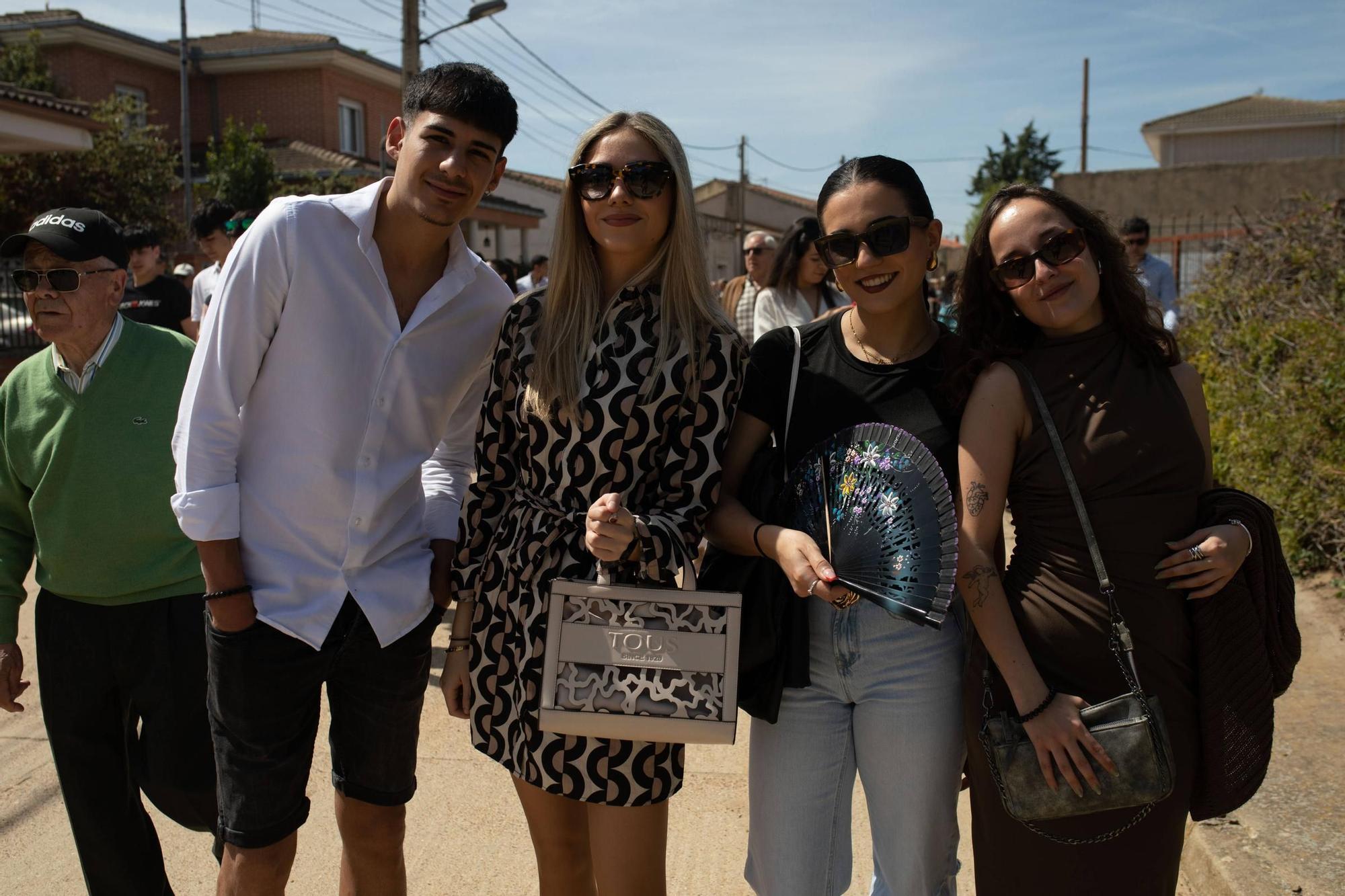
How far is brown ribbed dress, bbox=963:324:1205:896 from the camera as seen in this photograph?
2.11 meters

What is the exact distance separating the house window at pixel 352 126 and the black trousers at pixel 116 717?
Answer: 99.0ft

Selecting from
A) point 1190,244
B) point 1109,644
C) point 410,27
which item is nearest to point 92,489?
point 1109,644

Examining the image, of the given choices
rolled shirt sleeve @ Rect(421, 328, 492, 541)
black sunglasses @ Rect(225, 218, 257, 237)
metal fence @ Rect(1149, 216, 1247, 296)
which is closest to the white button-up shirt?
rolled shirt sleeve @ Rect(421, 328, 492, 541)

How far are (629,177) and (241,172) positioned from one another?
22.0 m

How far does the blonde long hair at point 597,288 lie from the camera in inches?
91.5

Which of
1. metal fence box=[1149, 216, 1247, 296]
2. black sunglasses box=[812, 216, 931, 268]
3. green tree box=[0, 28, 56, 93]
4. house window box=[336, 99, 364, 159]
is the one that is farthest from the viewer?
house window box=[336, 99, 364, 159]

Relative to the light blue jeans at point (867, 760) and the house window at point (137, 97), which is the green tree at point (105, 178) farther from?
the light blue jeans at point (867, 760)

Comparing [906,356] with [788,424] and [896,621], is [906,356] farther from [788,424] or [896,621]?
[896,621]

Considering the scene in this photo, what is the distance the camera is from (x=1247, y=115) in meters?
37.3

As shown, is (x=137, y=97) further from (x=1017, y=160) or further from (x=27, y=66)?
(x=1017, y=160)

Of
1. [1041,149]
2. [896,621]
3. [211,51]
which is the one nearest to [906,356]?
[896,621]

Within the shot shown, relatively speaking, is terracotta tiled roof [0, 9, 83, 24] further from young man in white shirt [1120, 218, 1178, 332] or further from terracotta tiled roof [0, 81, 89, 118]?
young man in white shirt [1120, 218, 1178, 332]

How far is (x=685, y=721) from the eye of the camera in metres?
2.13

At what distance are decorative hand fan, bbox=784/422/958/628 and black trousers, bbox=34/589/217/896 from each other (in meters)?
1.79
